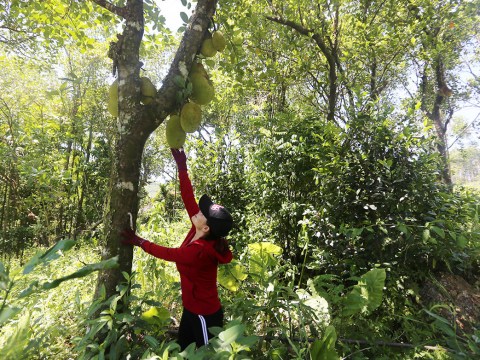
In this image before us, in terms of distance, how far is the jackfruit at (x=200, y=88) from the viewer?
1621 mm

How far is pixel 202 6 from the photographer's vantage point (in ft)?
4.96

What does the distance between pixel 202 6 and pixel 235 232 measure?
275cm

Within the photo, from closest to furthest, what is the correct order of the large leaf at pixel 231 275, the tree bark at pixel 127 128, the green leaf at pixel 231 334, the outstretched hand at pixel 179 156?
1. the green leaf at pixel 231 334
2. the tree bark at pixel 127 128
3. the outstretched hand at pixel 179 156
4. the large leaf at pixel 231 275

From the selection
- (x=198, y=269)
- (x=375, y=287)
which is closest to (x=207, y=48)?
(x=198, y=269)

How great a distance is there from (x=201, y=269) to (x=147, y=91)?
996 mm

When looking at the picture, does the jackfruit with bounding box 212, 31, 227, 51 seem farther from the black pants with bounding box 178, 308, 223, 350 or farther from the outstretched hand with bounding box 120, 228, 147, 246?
the black pants with bounding box 178, 308, 223, 350

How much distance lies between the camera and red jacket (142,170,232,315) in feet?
5.24

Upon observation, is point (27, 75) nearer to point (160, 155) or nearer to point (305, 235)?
point (305, 235)

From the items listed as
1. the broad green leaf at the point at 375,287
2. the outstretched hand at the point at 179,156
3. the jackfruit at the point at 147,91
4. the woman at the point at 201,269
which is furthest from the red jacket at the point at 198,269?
the broad green leaf at the point at 375,287

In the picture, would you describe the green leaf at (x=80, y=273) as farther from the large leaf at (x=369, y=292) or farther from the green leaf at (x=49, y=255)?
the large leaf at (x=369, y=292)

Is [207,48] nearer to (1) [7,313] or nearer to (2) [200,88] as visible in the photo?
(2) [200,88]

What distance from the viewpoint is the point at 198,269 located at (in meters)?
1.66

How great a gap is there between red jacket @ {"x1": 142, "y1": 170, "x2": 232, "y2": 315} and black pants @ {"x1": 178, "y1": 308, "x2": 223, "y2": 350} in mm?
31

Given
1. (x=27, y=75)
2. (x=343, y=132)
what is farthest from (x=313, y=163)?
(x=27, y=75)
